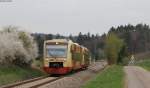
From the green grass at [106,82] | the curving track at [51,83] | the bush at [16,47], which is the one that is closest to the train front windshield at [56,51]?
the bush at [16,47]

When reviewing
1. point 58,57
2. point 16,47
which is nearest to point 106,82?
point 58,57

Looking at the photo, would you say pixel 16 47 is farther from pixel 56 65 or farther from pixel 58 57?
pixel 56 65

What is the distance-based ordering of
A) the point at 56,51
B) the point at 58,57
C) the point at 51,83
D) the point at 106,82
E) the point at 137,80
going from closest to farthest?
the point at 106,82
the point at 51,83
the point at 137,80
the point at 58,57
the point at 56,51

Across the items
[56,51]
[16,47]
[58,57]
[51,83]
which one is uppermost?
[16,47]

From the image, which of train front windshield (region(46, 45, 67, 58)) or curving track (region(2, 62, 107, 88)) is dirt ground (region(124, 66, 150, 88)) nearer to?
curving track (region(2, 62, 107, 88))

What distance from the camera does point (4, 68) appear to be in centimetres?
4153

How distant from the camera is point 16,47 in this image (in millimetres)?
47250

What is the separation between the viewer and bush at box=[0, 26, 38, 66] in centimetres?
4567

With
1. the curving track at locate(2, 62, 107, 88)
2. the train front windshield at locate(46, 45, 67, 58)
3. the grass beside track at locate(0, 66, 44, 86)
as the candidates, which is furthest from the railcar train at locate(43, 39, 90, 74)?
the curving track at locate(2, 62, 107, 88)

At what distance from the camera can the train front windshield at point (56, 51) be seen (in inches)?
1829

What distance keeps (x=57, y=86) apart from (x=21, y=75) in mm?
11101

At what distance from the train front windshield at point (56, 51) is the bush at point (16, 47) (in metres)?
3.03

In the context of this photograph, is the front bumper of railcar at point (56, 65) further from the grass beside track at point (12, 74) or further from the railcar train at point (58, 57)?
the grass beside track at point (12, 74)

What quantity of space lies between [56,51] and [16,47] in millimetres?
3871
